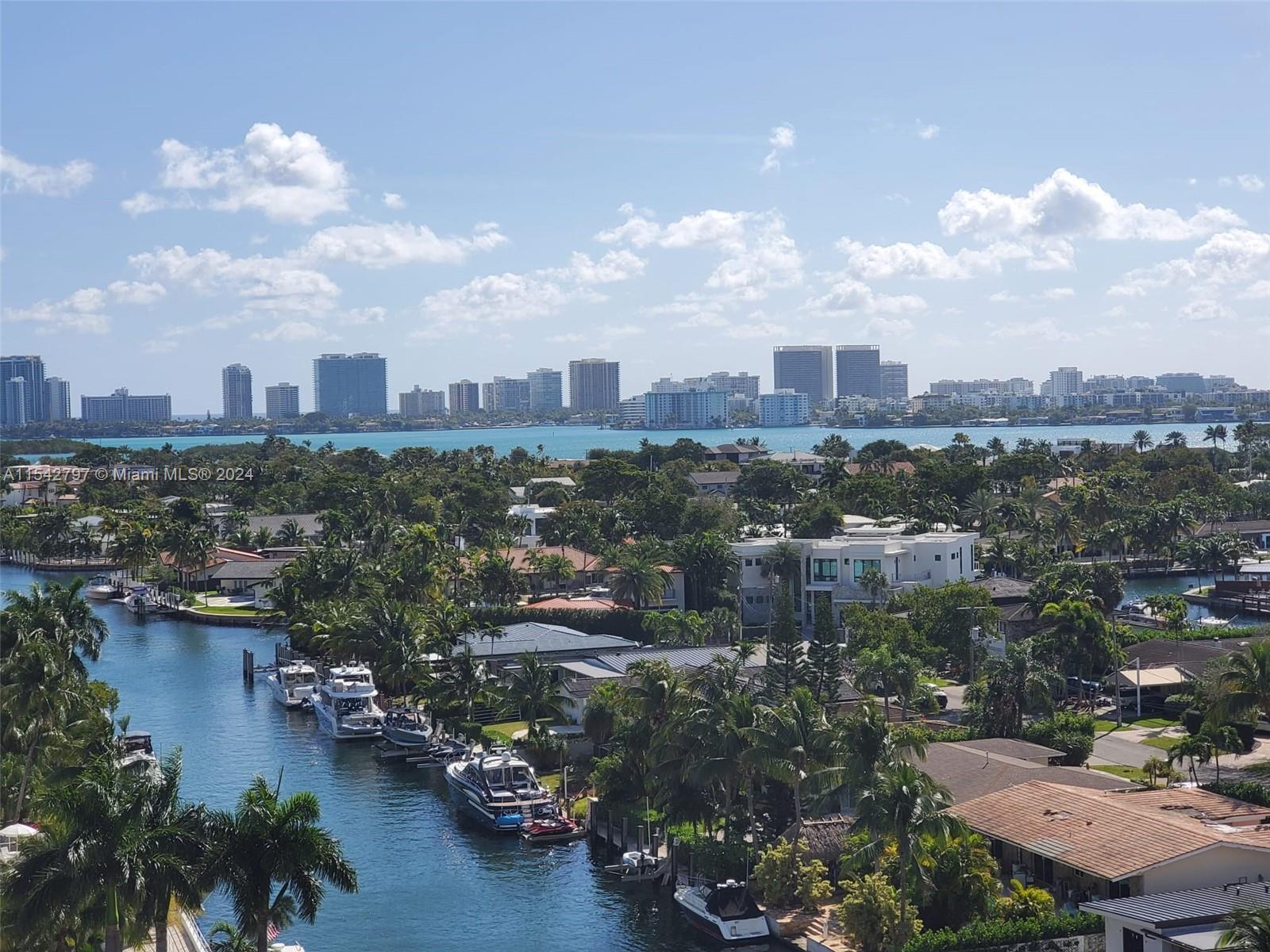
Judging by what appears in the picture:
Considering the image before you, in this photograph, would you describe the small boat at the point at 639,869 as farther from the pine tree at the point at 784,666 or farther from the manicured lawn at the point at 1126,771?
the manicured lawn at the point at 1126,771

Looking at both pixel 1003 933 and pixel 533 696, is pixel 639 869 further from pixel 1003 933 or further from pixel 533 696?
pixel 533 696

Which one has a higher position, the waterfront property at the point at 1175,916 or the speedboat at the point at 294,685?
the waterfront property at the point at 1175,916

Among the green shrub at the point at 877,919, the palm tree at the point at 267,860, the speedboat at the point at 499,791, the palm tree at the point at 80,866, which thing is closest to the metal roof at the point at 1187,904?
the green shrub at the point at 877,919

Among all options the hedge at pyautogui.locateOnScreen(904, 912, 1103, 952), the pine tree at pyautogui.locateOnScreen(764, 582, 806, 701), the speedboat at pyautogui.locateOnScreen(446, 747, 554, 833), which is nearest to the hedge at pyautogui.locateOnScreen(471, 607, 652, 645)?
the pine tree at pyautogui.locateOnScreen(764, 582, 806, 701)

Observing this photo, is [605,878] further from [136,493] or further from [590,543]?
[136,493]

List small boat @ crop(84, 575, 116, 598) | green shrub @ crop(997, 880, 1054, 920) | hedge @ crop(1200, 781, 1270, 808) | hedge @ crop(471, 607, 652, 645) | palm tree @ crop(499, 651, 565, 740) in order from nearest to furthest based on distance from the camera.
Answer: green shrub @ crop(997, 880, 1054, 920)
hedge @ crop(1200, 781, 1270, 808)
palm tree @ crop(499, 651, 565, 740)
hedge @ crop(471, 607, 652, 645)
small boat @ crop(84, 575, 116, 598)

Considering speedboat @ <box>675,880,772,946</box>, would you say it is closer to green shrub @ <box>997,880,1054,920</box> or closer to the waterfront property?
green shrub @ <box>997,880,1054,920</box>

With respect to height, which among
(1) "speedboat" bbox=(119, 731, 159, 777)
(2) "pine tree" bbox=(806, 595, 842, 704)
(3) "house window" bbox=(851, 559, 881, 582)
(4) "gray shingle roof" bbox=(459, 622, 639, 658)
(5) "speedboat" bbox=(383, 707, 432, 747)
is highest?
(3) "house window" bbox=(851, 559, 881, 582)
